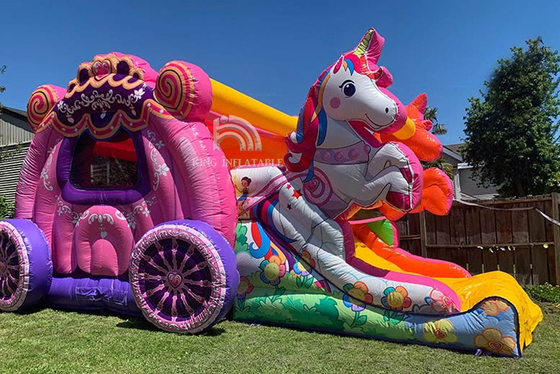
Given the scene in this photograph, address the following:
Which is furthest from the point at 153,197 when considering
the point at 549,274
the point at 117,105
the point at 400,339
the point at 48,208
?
the point at 549,274

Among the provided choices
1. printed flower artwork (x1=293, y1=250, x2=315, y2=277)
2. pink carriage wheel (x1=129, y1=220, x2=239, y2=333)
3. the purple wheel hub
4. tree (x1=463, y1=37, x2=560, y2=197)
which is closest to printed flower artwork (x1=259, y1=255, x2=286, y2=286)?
printed flower artwork (x1=293, y1=250, x2=315, y2=277)

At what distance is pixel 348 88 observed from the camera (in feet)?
13.8

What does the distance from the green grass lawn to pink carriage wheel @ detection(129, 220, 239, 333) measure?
0.19 m

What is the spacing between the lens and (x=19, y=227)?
16.9 ft

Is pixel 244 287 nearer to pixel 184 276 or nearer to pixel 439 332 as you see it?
pixel 184 276

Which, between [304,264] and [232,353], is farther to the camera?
[304,264]

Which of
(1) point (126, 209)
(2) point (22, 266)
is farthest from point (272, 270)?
(2) point (22, 266)

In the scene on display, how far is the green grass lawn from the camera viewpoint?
331 centimetres

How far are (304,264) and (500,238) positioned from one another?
3.31m

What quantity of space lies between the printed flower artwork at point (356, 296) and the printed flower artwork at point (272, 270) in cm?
65

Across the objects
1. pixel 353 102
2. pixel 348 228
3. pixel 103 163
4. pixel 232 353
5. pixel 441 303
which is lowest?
pixel 232 353

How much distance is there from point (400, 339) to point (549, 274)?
3.15 m

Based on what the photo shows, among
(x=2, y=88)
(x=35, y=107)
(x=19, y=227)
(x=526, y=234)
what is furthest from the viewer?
(x=2, y=88)

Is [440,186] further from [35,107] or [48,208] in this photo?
[35,107]
